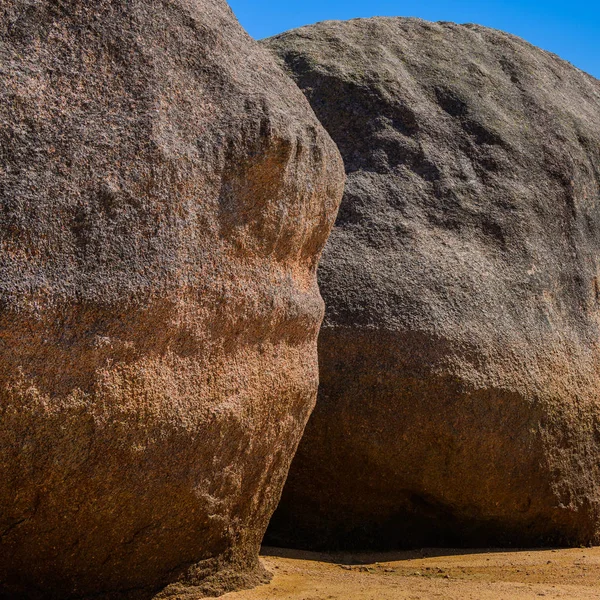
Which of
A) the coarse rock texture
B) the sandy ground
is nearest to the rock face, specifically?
the sandy ground

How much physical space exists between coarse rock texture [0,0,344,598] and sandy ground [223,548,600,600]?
0.25 m

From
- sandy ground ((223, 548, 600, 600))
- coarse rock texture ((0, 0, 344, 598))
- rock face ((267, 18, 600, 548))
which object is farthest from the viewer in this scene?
rock face ((267, 18, 600, 548))

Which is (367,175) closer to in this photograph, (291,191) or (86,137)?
(291,191)

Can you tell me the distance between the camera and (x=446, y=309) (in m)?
3.65

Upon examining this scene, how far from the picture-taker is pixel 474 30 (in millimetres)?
4832

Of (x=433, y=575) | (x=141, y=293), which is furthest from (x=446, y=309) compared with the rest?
(x=141, y=293)

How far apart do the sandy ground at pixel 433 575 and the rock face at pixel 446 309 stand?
162mm

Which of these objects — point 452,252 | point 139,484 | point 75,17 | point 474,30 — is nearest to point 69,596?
point 139,484

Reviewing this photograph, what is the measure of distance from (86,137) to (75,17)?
1.09 ft

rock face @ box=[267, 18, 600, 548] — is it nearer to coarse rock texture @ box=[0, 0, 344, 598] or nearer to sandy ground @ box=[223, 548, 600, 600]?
sandy ground @ box=[223, 548, 600, 600]

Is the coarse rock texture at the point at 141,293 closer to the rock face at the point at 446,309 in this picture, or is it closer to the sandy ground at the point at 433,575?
the sandy ground at the point at 433,575

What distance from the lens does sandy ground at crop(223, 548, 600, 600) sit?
284 centimetres

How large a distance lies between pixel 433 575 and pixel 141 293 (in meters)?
1.61

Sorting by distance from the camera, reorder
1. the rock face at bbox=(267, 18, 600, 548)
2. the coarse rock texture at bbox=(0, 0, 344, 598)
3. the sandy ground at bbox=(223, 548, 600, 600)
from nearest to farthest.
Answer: the coarse rock texture at bbox=(0, 0, 344, 598)
the sandy ground at bbox=(223, 548, 600, 600)
the rock face at bbox=(267, 18, 600, 548)
